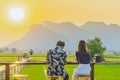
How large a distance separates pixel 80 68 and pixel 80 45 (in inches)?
18.1

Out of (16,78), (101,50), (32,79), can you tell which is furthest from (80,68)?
(101,50)

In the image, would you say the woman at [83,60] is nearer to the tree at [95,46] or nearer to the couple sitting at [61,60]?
the couple sitting at [61,60]

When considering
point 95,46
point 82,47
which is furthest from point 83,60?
point 95,46

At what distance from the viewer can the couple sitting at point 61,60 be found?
9.35 meters

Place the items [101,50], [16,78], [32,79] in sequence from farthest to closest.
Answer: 1. [101,50]
2. [32,79]
3. [16,78]

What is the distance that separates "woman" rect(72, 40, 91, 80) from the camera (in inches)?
372

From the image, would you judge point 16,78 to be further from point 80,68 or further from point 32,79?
point 32,79

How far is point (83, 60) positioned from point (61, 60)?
1.50 feet

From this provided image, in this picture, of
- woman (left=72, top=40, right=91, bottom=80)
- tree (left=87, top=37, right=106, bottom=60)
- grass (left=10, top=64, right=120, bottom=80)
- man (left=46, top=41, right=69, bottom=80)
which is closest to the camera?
man (left=46, top=41, right=69, bottom=80)

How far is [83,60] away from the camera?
31.2 feet

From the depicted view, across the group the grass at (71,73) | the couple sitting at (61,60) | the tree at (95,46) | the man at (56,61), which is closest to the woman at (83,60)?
the couple sitting at (61,60)

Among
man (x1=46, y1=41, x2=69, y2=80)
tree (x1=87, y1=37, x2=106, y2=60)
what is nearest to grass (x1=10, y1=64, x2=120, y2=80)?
man (x1=46, y1=41, x2=69, y2=80)

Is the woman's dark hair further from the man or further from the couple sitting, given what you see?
the man

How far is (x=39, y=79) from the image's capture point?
2414 cm
